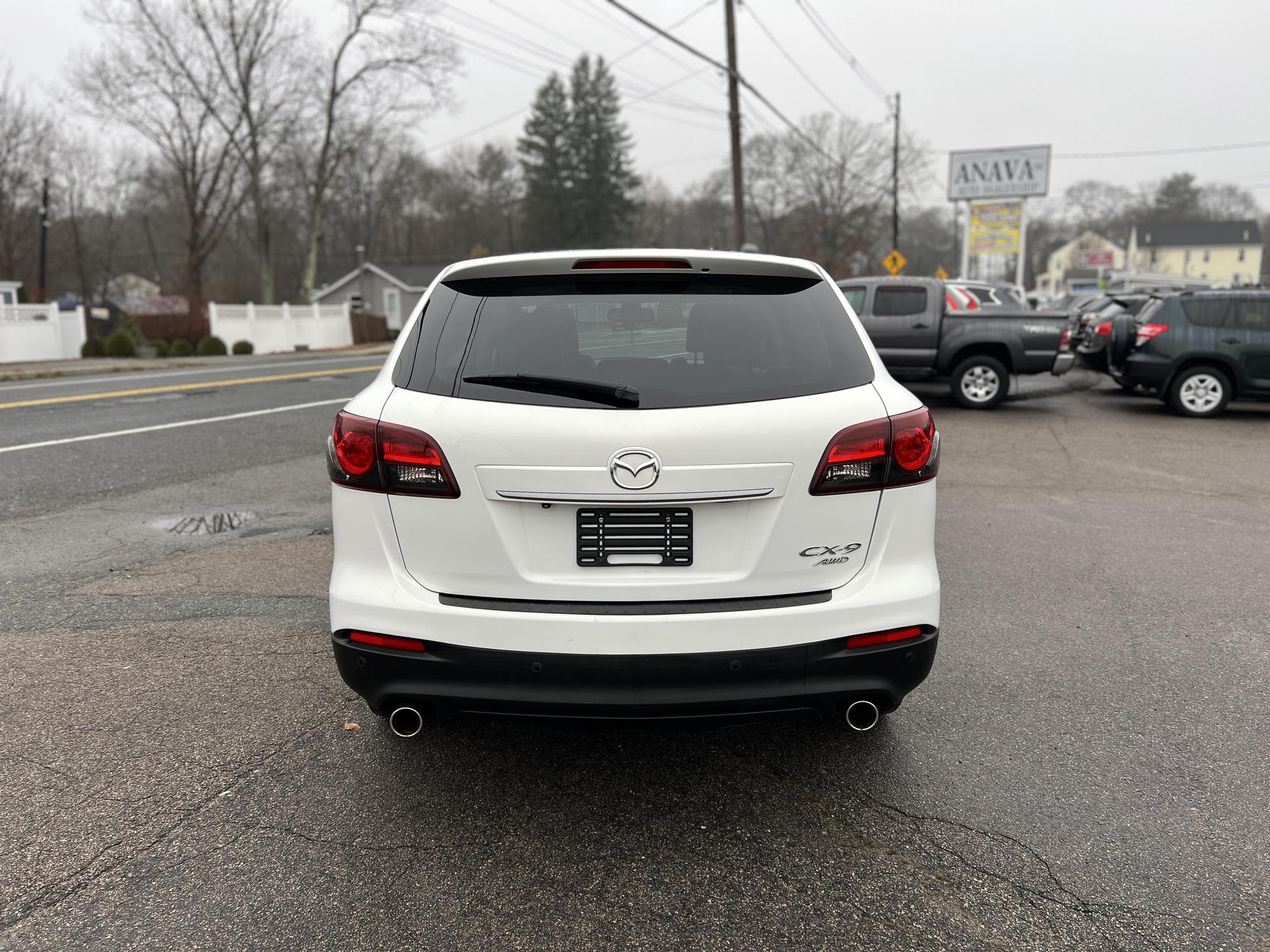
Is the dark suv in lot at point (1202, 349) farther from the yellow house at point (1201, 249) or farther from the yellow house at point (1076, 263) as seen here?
the yellow house at point (1201, 249)

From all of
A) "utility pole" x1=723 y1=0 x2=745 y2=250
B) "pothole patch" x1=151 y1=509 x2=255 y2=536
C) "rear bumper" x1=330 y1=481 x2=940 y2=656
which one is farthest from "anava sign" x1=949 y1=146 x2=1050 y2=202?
"rear bumper" x1=330 y1=481 x2=940 y2=656

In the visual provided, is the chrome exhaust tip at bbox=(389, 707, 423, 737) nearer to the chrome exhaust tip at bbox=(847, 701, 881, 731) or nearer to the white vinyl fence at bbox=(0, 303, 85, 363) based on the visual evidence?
the chrome exhaust tip at bbox=(847, 701, 881, 731)

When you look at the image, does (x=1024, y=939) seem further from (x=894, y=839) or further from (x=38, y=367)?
(x=38, y=367)

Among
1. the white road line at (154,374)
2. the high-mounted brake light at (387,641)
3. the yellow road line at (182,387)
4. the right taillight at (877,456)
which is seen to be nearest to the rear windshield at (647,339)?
the right taillight at (877,456)

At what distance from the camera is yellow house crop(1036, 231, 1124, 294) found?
101 metres

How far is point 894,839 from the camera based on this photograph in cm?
274

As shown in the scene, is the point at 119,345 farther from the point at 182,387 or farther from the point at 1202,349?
the point at 1202,349

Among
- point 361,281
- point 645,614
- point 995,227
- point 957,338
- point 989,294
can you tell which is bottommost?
point 645,614

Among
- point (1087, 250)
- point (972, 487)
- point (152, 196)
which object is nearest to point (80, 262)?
point (152, 196)

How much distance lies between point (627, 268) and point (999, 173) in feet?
136

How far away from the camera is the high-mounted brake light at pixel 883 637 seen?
2631mm

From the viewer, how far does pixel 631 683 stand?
253cm

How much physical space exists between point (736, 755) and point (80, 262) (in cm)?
5928

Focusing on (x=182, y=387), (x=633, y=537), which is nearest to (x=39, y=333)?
(x=182, y=387)
